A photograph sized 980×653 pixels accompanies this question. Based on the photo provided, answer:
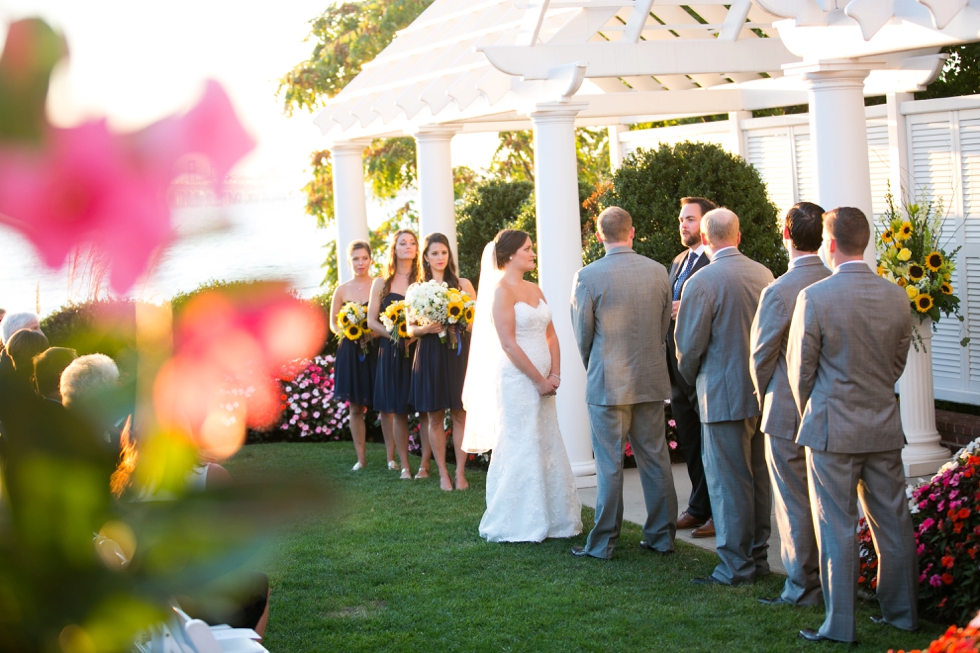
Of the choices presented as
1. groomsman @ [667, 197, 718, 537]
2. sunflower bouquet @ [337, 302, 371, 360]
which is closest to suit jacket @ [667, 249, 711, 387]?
groomsman @ [667, 197, 718, 537]

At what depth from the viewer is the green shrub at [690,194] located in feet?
33.3

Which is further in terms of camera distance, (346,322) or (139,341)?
(346,322)

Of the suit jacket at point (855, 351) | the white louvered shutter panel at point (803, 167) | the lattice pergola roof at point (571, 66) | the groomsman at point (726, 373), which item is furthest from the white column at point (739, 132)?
the suit jacket at point (855, 351)

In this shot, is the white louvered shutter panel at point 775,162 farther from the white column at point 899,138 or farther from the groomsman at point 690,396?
the groomsman at point 690,396

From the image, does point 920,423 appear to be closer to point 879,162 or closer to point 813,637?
point 879,162

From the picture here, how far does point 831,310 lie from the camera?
4.82 m

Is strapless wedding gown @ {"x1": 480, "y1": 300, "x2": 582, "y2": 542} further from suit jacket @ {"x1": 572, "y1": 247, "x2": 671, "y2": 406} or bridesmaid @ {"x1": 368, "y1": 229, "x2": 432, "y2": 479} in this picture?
bridesmaid @ {"x1": 368, "y1": 229, "x2": 432, "y2": 479}

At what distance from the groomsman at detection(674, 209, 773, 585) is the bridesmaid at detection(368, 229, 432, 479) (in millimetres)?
3948

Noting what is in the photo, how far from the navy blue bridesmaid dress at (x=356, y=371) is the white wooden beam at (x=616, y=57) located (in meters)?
3.29

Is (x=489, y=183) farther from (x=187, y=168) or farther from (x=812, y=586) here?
(x=187, y=168)

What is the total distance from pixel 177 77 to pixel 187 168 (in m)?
0.06

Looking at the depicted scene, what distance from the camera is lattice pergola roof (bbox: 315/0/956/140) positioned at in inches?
323

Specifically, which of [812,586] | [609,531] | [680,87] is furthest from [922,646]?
[680,87]

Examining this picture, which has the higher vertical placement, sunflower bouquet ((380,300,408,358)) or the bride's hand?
sunflower bouquet ((380,300,408,358))
